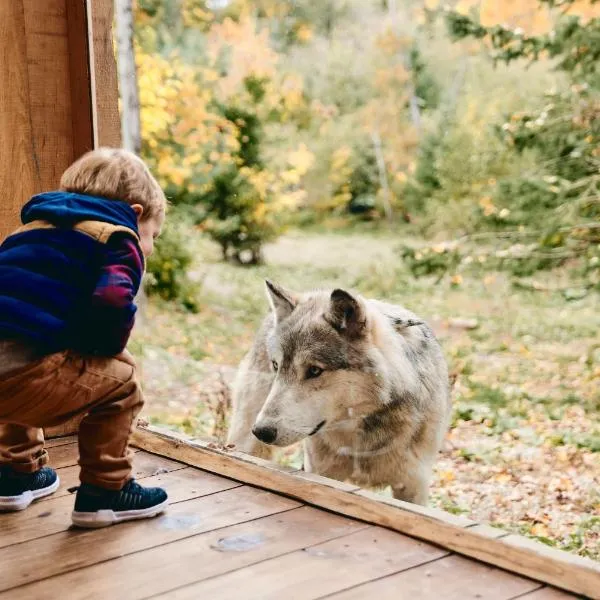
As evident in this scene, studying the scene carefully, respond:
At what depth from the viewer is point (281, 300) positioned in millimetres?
2666

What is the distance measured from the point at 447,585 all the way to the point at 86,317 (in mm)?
1034

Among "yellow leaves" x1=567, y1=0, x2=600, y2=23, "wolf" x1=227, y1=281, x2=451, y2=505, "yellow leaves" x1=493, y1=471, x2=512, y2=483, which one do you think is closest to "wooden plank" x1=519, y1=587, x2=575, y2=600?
"wolf" x1=227, y1=281, x2=451, y2=505

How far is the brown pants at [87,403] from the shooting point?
6.16ft

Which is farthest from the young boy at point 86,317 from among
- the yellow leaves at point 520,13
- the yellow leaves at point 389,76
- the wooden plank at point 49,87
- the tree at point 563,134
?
the yellow leaves at point 389,76

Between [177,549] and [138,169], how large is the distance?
0.98m

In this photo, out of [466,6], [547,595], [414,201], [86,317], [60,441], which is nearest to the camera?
[547,595]

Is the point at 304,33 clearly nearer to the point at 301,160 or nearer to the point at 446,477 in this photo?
the point at 301,160

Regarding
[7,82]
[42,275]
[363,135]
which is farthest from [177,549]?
[363,135]

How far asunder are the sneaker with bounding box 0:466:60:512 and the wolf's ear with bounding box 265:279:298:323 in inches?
35.4

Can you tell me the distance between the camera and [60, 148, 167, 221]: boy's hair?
203 cm

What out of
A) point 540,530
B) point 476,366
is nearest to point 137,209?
point 540,530

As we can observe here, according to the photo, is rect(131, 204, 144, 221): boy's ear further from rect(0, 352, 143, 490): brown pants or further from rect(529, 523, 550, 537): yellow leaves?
rect(529, 523, 550, 537): yellow leaves

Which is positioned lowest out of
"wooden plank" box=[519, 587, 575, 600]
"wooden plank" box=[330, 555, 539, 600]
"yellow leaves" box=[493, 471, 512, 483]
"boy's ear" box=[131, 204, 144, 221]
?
"yellow leaves" box=[493, 471, 512, 483]

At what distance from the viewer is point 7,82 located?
8.64ft
